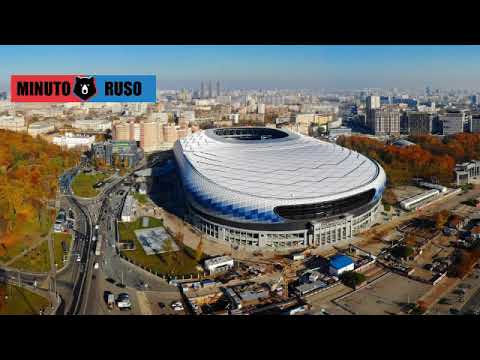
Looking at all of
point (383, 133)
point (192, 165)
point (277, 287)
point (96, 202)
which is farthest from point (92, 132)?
point (277, 287)

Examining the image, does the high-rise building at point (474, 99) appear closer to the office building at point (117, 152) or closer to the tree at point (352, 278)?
the office building at point (117, 152)

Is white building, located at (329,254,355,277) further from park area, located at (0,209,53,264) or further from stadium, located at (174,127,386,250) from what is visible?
park area, located at (0,209,53,264)

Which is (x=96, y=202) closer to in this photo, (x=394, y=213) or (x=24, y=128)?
(x=394, y=213)

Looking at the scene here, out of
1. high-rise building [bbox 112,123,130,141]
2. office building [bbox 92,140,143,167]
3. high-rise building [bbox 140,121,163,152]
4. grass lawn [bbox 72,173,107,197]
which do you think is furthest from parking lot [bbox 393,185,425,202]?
high-rise building [bbox 112,123,130,141]

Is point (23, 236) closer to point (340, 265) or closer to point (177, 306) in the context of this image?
point (177, 306)

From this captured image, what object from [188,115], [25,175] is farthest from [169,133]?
[25,175]

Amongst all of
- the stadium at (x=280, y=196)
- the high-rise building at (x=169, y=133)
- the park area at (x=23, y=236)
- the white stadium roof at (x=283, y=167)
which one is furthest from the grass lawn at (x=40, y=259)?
the high-rise building at (x=169, y=133)
